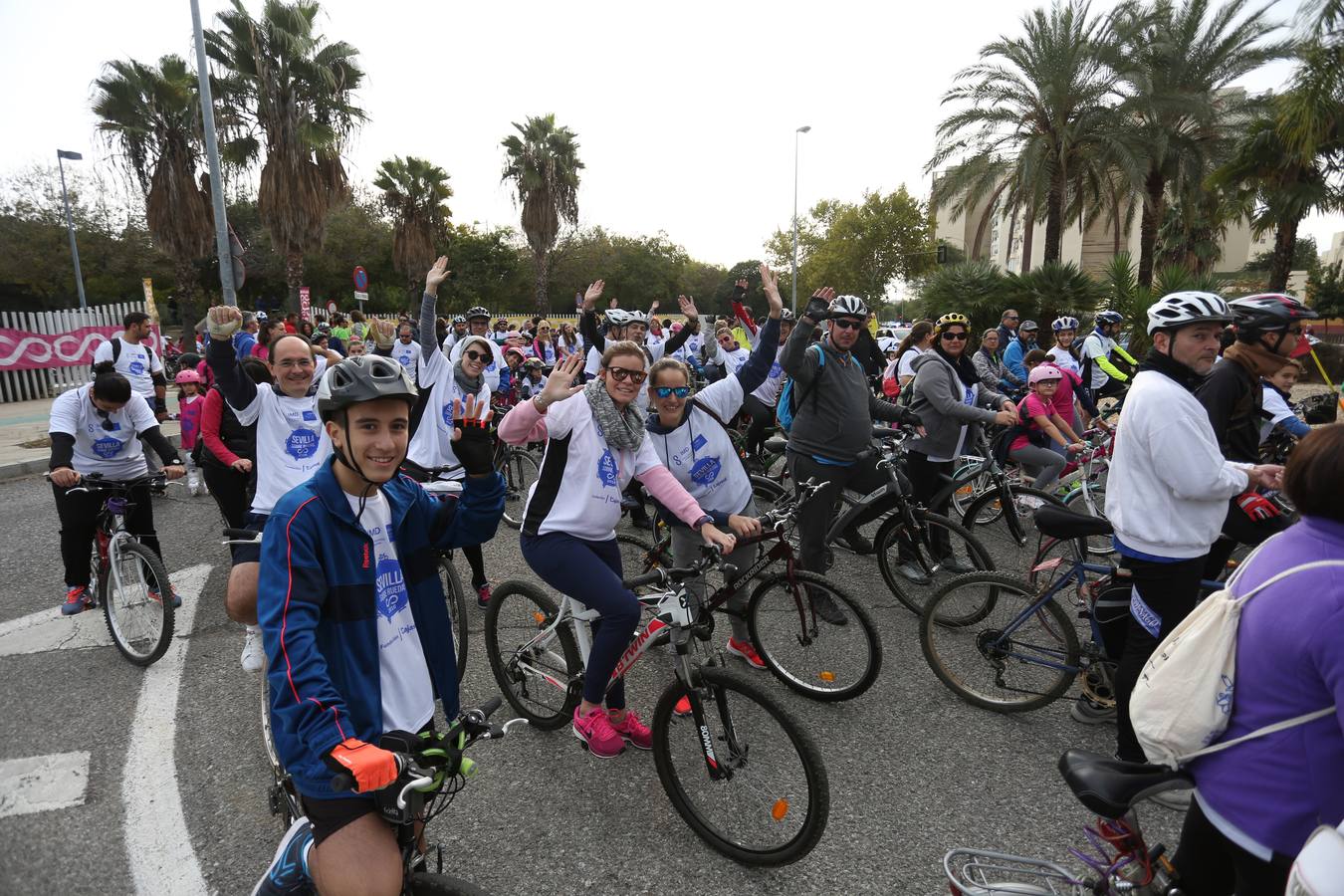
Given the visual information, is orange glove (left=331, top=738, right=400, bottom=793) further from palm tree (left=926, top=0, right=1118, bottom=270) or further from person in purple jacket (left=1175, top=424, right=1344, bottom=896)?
palm tree (left=926, top=0, right=1118, bottom=270)

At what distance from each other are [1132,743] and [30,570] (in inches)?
338

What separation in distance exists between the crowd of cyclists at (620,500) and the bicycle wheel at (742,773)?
1.49 ft

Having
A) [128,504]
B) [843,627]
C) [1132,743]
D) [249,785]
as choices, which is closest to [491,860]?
[249,785]

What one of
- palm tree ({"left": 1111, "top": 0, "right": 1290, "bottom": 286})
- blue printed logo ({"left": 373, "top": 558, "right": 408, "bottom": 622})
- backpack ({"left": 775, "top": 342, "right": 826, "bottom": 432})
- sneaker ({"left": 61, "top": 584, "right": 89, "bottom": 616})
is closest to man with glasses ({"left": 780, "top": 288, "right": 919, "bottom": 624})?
backpack ({"left": 775, "top": 342, "right": 826, "bottom": 432})

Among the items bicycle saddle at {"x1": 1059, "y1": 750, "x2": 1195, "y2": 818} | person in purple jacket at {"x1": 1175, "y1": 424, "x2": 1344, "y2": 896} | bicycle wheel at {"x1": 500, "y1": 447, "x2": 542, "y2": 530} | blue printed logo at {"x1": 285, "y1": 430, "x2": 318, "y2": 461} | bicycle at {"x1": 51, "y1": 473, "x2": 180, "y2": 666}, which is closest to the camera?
person in purple jacket at {"x1": 1175, "y1": 424, "x2": 1344, "y2": 896}

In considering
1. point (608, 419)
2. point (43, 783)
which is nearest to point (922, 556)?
point (608, 419)

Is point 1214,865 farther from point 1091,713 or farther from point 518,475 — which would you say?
point 518,475

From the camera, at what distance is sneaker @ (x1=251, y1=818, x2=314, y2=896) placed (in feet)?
6.41

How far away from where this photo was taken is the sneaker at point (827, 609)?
407 cm

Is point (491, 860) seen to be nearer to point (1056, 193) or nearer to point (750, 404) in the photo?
point (750, 404)

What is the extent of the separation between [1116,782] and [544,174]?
A: 3376cm

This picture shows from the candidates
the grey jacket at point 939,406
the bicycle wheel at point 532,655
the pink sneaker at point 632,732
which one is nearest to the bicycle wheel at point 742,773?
the pink sneaker at point 632,732

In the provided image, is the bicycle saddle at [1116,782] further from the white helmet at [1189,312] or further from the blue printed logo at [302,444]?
the blue printed logo at [302,444]

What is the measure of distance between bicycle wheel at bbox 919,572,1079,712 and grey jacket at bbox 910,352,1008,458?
169 cm
